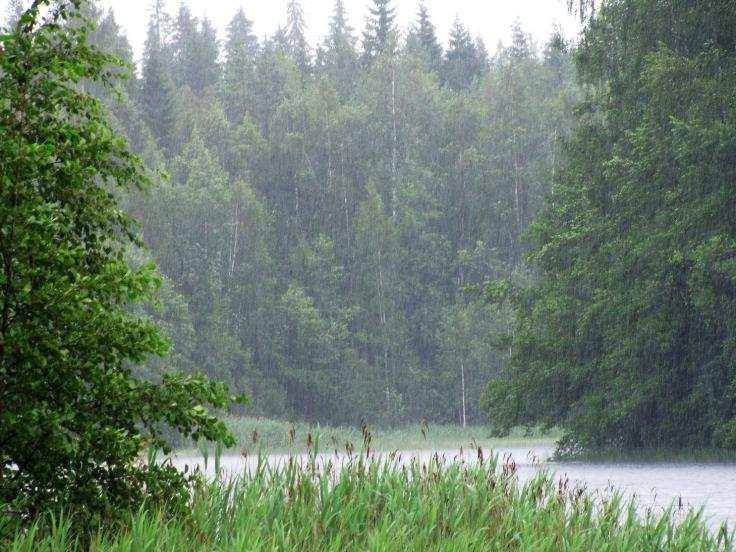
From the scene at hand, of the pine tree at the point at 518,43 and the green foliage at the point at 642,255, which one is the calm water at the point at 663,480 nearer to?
the green foliage at the point at 642,255

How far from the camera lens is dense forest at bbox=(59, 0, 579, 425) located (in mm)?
56812

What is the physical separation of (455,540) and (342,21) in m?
108

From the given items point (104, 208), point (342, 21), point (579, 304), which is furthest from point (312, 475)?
point (342, 21)

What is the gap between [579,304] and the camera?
2678 centimetres

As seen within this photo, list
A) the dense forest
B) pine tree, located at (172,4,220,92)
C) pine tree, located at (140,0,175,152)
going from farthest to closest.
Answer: pine tree, located at (172,4,220,92) → pine tree, located at (140,0,175,152) → the dense forest

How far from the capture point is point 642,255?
24.3 meters

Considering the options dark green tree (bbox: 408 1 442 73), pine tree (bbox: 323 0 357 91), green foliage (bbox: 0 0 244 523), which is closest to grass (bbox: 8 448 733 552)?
green foliage (bbox: 0 0 244 523)

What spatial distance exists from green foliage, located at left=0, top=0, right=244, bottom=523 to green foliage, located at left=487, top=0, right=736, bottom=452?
16239 millimetres

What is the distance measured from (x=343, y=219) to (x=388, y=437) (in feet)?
57.0

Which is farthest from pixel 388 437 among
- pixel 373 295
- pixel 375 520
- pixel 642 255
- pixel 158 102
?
pixel 375 520

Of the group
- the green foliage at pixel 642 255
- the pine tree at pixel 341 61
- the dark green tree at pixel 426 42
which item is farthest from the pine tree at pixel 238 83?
the green foliage at pixel 642 255

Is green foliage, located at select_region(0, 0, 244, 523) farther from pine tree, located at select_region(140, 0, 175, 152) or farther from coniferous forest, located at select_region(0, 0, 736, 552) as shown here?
pine tree, located at select_region(140, 0, 175, 152)

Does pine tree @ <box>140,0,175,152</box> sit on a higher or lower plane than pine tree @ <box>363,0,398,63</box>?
lower

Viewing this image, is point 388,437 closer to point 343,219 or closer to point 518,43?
point 343,219
